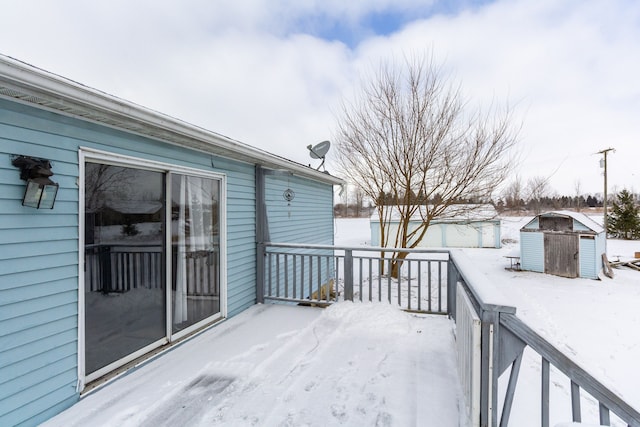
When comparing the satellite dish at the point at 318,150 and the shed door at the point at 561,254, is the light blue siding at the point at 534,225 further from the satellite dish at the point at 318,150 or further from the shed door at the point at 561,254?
the satellite dish at the point at 318,150

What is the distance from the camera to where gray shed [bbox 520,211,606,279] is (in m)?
10.4

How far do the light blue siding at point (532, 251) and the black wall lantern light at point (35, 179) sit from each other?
1341 cm

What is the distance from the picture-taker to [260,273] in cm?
452

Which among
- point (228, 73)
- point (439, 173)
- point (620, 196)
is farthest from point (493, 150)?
point (620, 196)

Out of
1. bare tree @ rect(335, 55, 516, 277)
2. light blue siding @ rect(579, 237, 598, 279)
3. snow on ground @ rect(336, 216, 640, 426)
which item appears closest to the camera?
snow on ground @ rect(336, 216, 640, 426)

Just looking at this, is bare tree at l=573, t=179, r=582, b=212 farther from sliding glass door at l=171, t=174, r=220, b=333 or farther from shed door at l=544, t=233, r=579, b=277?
sliding glass door at l=171, t=174, r=220, b=333

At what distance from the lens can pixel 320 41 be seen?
8.38 m

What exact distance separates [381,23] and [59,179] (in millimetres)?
8075

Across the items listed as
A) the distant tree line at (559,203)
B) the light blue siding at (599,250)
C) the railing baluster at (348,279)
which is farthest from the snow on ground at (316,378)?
the distant tree line at (559,203)

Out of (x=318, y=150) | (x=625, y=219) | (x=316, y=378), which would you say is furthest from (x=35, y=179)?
(x=625, y=219)

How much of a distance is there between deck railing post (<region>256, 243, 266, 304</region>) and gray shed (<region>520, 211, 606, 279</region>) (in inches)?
430

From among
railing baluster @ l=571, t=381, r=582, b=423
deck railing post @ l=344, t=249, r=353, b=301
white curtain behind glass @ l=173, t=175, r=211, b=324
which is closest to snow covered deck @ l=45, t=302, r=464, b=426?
white curtain behind glass @ l=173, t=175, r=211, b=324

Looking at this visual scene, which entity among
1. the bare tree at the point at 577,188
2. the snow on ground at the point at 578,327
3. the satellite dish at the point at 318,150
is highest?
the bare tree at the point at 577,188

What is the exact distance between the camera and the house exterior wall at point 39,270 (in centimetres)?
185
